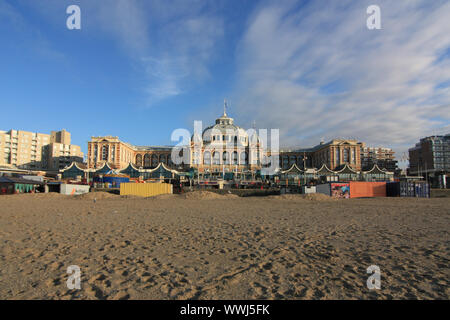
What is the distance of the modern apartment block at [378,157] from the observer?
455 feet

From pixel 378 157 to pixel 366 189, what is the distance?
12370cm

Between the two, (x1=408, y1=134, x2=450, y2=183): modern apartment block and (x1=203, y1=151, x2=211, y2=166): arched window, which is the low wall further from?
(x1=408, y1=134, x2=450, y2=183): modern apartment block

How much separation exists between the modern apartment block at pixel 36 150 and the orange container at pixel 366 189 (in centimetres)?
12762

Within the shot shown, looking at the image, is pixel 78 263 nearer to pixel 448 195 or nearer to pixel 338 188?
pixel 338 188

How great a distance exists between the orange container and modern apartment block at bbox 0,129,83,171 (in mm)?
127623

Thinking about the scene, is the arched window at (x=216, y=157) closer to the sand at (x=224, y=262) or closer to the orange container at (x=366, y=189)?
the orange container at (x=366, y=189)

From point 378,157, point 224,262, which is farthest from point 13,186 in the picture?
point 378,157

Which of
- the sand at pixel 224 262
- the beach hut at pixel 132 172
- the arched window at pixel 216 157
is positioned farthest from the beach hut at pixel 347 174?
the sand at pixel 224 262

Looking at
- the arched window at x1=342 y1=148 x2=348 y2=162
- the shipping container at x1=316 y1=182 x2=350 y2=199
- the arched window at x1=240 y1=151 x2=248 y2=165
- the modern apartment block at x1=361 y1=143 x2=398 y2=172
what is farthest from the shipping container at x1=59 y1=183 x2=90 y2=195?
the modern apartment block at x1=361 y1=143 x2=398 y2=172

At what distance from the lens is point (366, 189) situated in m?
42.7

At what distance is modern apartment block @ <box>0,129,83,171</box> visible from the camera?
379 feet
